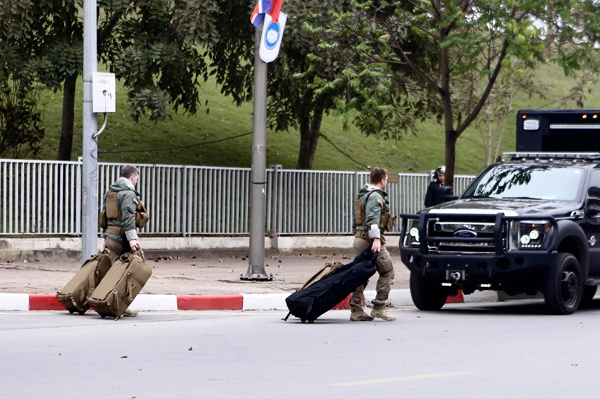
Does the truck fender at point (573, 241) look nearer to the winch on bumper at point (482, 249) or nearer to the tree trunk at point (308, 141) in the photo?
the winch on bumper at point (482, 249)

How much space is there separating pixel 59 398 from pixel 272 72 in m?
17.1

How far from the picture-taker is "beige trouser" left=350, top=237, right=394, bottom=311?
11633 millimetres

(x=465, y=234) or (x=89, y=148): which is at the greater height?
(x=89, y=148)

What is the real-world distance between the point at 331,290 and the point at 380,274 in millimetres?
824

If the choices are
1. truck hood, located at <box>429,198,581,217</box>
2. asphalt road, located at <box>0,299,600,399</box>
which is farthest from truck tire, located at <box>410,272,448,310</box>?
truck hood, located at <box>429,198,581,217</box>

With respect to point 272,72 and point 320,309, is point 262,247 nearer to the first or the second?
point 320,309

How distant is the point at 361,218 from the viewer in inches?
456

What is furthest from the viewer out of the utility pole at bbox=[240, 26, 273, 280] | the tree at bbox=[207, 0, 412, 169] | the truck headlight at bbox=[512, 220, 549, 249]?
the tree at bbox=[207, 0, 412, 169]

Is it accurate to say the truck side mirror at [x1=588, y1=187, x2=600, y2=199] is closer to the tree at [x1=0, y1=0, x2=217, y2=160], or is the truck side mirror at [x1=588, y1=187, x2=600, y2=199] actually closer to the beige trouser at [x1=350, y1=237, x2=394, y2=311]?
the beige trouser at [x1=350, y1=237, x2=394, y2=311]

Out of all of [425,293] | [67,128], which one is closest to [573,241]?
[425,293]

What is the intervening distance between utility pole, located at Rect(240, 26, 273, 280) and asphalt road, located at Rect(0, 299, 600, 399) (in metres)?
3.15

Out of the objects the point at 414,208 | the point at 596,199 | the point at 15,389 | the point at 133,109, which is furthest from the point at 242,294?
the point at 414,208

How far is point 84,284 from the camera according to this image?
38.3 feet

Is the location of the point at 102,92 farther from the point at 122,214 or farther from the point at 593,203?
the point at 593,203
